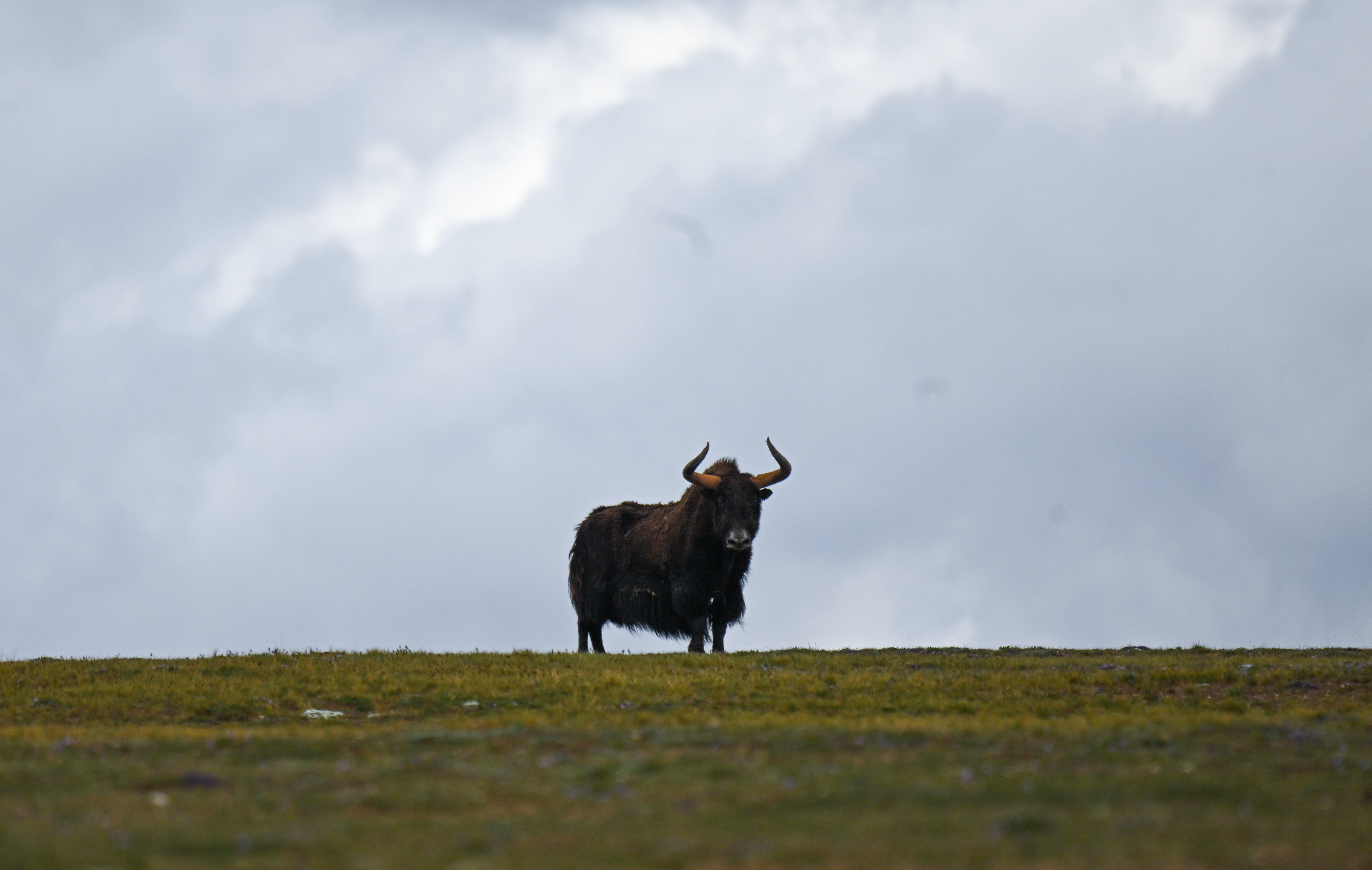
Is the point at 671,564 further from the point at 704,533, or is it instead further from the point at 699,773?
the point at 699,773

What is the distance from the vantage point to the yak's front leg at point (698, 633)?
28.9 meters

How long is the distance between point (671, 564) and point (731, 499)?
2.26m

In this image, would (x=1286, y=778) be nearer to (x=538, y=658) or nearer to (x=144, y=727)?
(x=144, y=727)

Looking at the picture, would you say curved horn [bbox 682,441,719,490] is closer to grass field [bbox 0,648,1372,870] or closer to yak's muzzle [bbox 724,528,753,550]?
yak's muzzle [bbox 724,528,753,550]

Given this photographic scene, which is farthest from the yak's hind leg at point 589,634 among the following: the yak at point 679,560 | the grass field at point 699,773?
the grass field at point 699,773

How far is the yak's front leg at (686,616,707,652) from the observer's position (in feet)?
94.8

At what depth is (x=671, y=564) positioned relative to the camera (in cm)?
2967

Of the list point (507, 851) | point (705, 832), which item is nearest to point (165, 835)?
point (507, 851)

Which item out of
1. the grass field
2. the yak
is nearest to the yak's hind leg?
the yak

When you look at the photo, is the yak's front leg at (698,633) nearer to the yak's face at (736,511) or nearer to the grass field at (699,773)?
the yak's face at (736,511)

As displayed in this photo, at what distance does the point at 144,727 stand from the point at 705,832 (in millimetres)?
10999

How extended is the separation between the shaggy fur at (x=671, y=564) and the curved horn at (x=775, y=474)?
1.18 ft

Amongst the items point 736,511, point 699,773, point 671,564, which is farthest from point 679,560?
point 699,773

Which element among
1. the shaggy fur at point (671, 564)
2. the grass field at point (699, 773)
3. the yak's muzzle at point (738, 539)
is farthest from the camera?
the shaggy fur at point (671, 564)
